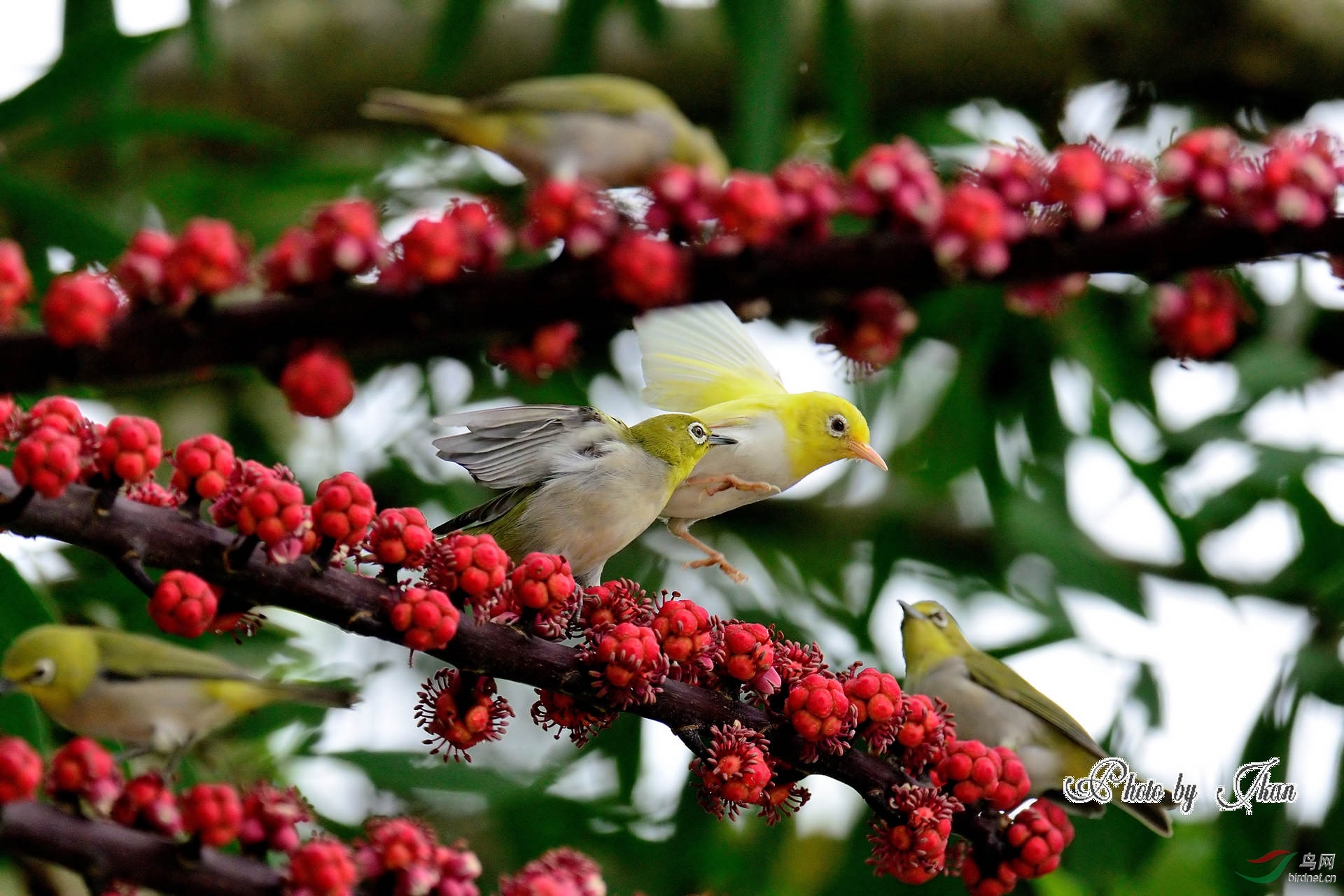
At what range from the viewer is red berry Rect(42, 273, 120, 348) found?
1049mm

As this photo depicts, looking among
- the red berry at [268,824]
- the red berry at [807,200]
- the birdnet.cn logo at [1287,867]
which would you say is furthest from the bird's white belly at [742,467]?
the birdnet.cn logo at [1287,867]

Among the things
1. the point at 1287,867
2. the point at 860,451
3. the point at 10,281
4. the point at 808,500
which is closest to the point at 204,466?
the point at 10,281

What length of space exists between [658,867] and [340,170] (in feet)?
9.25

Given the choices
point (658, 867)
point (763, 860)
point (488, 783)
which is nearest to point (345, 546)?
point (488, 783)

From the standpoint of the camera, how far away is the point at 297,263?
3.62ft

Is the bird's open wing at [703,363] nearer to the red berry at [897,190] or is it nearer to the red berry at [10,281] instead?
the red berry at [897,190]

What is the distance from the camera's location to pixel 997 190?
1198 mm

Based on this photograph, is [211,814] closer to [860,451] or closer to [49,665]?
[49,665]

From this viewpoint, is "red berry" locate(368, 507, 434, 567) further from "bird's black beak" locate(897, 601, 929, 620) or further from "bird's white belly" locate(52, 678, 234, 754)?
"bird's black beak" locate(897, 601, 929, 620)

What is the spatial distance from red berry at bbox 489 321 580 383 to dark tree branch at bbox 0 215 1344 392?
0.01 m

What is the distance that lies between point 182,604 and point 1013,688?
1.28 metres

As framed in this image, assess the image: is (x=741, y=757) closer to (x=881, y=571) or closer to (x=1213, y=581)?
(x=881, y=571)

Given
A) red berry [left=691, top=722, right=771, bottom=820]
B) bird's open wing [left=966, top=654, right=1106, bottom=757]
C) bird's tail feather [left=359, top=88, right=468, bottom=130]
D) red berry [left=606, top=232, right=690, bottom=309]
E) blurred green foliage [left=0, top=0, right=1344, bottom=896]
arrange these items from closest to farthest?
red berry [left=606, top=232, right=690, bottom=309]
bird's tail feather [left=359, top=88, right=468, bottom=130]
red berry [left=691, top=722, right=771, bottom=820]
bird's open wing [left=966, top=654, right=1106, bottom=757]
blurred green foliage [left=0, top=0, right=1344, bottom=896]

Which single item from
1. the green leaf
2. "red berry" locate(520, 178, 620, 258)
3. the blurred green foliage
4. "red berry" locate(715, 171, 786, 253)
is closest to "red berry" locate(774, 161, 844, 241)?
"red berry" locate(715, 171, 786, 253)
